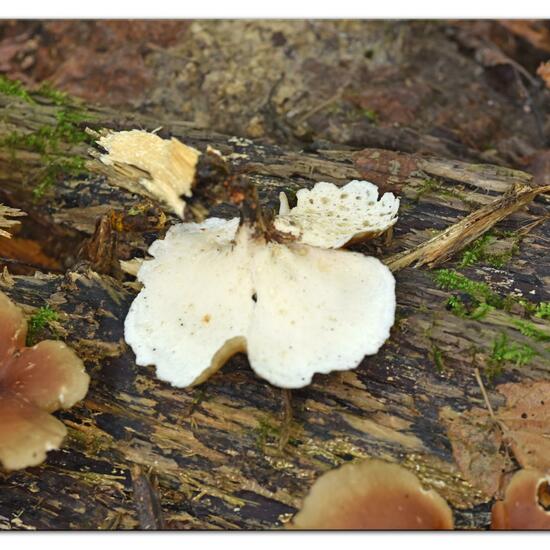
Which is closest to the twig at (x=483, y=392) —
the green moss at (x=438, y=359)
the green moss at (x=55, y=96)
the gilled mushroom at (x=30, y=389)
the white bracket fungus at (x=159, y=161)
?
the green moss at (x=438, y=359)

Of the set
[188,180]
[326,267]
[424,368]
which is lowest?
[424,368]

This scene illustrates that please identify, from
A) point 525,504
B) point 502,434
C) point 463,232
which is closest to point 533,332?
point 502,434

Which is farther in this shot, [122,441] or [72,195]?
[72,195]

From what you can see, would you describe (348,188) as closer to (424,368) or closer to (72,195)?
(424,368)

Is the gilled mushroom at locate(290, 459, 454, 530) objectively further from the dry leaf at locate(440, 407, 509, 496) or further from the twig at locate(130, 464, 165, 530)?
the twig at locate(130, 464, 165, 530)

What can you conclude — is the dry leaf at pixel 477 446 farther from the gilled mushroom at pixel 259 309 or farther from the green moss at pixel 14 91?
the green moss at pixel 14 91

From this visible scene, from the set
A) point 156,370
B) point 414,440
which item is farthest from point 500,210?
point 156,370
